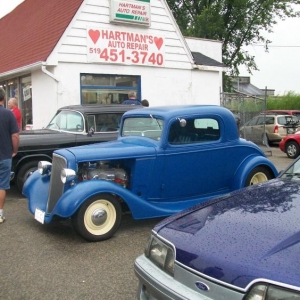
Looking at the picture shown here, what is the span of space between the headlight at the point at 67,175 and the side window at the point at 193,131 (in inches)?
53.6

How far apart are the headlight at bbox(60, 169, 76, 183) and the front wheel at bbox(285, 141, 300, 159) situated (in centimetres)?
1081

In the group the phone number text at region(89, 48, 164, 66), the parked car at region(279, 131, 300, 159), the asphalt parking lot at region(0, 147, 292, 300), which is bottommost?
the asphalt parking lot at region(0, 147, 292, 300)

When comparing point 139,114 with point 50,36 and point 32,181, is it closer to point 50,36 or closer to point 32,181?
point 32,181

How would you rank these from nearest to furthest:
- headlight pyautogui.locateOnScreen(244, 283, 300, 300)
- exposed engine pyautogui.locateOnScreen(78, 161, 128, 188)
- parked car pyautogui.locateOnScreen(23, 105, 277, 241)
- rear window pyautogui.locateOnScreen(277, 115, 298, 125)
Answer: headlight pyautogui.locateOnScreen(244, 283, 300, 300), parked car pyautogui.locateOnScreen(23, 105, 277, 241), exposed engine pyautogui.locateOnScreen(78, 161, 128, 188), rear window pyautogui.locateOnScreen(277, 115, 298, 125)

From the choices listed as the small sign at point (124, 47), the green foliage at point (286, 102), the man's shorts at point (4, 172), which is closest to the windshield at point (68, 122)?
the man's shorts at point (4, 172)

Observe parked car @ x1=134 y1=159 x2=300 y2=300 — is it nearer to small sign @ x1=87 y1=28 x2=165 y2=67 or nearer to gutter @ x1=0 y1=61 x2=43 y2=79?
gutter @ x1=0 y1=61 x2=43 y2=79

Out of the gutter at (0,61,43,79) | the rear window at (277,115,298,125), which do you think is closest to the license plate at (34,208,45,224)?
the gutter at (0,61,43,79)

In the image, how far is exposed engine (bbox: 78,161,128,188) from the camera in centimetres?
546

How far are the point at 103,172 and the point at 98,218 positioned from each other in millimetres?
666

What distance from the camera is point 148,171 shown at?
17.9ft

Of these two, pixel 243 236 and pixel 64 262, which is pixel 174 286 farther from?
pixel 64 262

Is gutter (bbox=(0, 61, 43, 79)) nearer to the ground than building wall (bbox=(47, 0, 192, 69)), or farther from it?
nearer to the ground

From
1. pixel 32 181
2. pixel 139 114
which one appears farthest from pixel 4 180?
pixel 139 114

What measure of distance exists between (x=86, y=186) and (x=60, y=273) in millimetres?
1161
